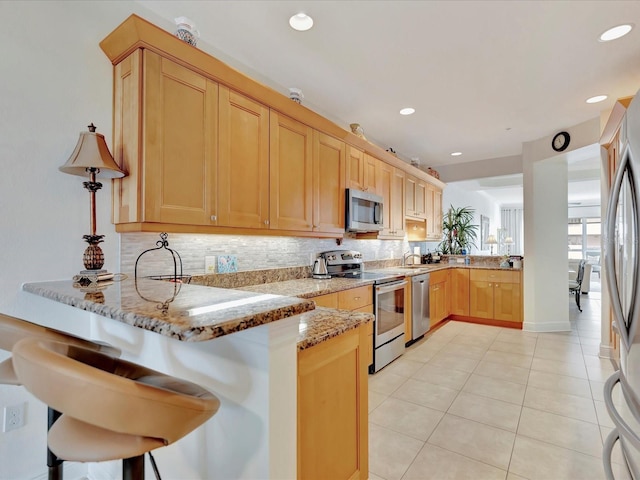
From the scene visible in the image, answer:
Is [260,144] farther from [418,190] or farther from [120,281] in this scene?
[418,190]

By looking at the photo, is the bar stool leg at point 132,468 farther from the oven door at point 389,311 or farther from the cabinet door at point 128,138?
the oven door at point 389,311

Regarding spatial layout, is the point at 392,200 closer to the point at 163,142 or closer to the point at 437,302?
the point at 437,302

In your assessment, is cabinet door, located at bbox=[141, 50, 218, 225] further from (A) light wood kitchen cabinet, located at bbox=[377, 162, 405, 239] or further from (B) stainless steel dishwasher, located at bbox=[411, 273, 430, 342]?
(B) stainless steel dishwasher, located at bbox=[411, 273, 430, 342]

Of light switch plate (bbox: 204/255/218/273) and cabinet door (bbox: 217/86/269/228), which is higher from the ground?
cabinet door (bbox: 217/86/269/228)

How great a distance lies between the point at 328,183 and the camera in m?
3.00

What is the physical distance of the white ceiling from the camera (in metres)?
1.96

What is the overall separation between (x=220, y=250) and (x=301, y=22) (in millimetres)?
1655

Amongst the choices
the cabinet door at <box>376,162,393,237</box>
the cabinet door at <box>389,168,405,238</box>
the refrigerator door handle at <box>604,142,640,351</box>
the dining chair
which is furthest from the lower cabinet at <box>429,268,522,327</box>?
the refrigerator door handle at <box>604,142,640,351</box>

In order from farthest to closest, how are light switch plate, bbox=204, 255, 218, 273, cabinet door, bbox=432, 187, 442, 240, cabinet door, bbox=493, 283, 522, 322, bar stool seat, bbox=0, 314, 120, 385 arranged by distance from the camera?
1. cabinet door, bbox=432, 187, 442, 240
2. cabinet door, bbox=493, 283, 522, 322
3. light switch plate, bbox=204, 255, 218, 273
4. bar stool seat, bbox=0, 314, 120, 385

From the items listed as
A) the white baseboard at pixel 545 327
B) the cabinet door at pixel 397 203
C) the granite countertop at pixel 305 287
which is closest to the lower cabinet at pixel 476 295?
the white baseboard at pixel 545 327

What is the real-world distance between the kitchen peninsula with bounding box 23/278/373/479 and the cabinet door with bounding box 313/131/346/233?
5.33ft

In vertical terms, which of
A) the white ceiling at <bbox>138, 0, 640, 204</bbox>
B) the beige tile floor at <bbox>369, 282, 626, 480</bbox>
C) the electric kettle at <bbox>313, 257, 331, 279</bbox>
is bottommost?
the beige tile floor at <bbox>369, 282, 626, 480</bbox>

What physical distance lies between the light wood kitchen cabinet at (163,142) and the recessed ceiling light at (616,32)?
8.93 ft

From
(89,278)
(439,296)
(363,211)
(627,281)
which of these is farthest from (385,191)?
(89,278)
